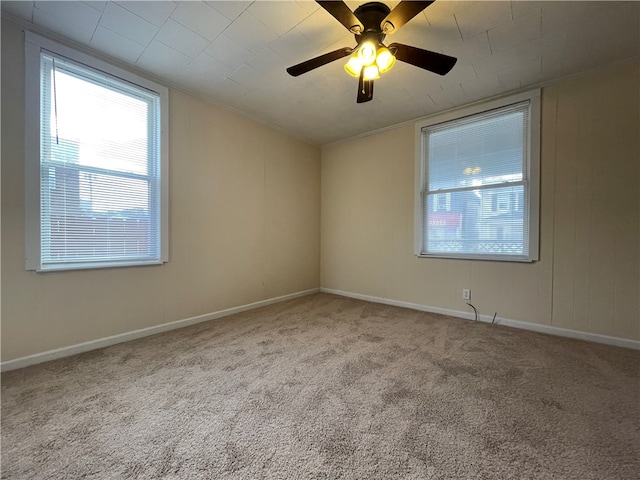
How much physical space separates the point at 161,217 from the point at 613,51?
4.32 meters

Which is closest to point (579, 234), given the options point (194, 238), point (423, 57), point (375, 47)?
point (423, 57)

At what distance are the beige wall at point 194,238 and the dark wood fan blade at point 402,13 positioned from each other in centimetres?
222

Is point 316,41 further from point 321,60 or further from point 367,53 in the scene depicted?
point 367,53

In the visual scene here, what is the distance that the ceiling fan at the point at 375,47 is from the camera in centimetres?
155

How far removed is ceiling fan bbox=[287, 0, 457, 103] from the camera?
1551 millimetres

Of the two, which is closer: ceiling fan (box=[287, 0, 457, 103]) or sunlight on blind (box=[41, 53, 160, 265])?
ceiling fan (box=[287, 0, 457, 103])

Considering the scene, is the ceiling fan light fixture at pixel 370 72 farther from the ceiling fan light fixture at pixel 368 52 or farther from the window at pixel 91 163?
the window at pixel 91 163

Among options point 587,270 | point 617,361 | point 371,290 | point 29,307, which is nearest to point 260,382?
point 29,307

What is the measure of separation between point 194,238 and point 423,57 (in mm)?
2718

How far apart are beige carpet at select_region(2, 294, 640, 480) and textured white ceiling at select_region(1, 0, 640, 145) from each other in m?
2.54

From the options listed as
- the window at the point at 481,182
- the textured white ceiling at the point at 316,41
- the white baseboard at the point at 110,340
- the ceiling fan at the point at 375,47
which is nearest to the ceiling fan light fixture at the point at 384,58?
the ceiling fan at the point at 375,47

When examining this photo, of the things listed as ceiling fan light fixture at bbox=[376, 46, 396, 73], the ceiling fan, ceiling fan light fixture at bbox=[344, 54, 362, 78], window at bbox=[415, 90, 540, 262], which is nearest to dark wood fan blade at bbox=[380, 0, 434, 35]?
the ceiling fan

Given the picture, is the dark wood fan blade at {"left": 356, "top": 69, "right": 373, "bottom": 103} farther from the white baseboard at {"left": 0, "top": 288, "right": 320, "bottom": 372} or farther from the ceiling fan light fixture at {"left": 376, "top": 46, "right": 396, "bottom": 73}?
the white baseboard at {"left": 0, "top": 288, "right": 320, "bottom": 372}

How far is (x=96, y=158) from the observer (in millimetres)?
2311
